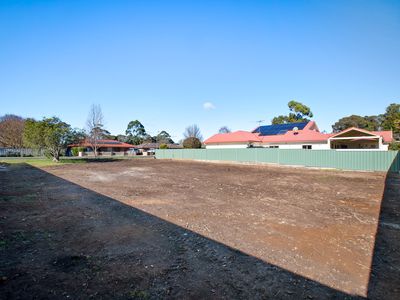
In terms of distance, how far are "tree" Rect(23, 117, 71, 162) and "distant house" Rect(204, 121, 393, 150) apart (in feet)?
69.0

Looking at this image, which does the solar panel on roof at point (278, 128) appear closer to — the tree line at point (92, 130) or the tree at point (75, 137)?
the tree line at point (92, 130)

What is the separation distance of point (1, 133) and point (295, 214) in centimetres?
5700

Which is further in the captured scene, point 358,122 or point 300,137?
point 358,122

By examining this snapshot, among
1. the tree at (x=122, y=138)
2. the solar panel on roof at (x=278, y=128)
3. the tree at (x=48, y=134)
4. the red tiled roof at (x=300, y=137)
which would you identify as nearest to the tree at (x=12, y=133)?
the tree at (x=48, y=134)

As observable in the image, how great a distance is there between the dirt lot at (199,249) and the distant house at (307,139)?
62.0 ft

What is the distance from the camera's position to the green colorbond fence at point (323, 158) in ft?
51.2

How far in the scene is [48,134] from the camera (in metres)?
23.9

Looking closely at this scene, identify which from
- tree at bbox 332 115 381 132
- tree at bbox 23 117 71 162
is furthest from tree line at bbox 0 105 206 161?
tree at bbox 332 115 381 132

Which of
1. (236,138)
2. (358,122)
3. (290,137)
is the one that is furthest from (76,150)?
(358,122)

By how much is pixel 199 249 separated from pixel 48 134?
87.1 feet

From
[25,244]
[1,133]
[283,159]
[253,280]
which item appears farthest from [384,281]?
[1,133]

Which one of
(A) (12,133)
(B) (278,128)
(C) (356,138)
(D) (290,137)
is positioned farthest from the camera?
(A) (12,133)

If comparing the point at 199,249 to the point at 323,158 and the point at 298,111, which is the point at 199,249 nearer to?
the point at 323,158

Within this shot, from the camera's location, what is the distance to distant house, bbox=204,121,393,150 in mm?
22781
